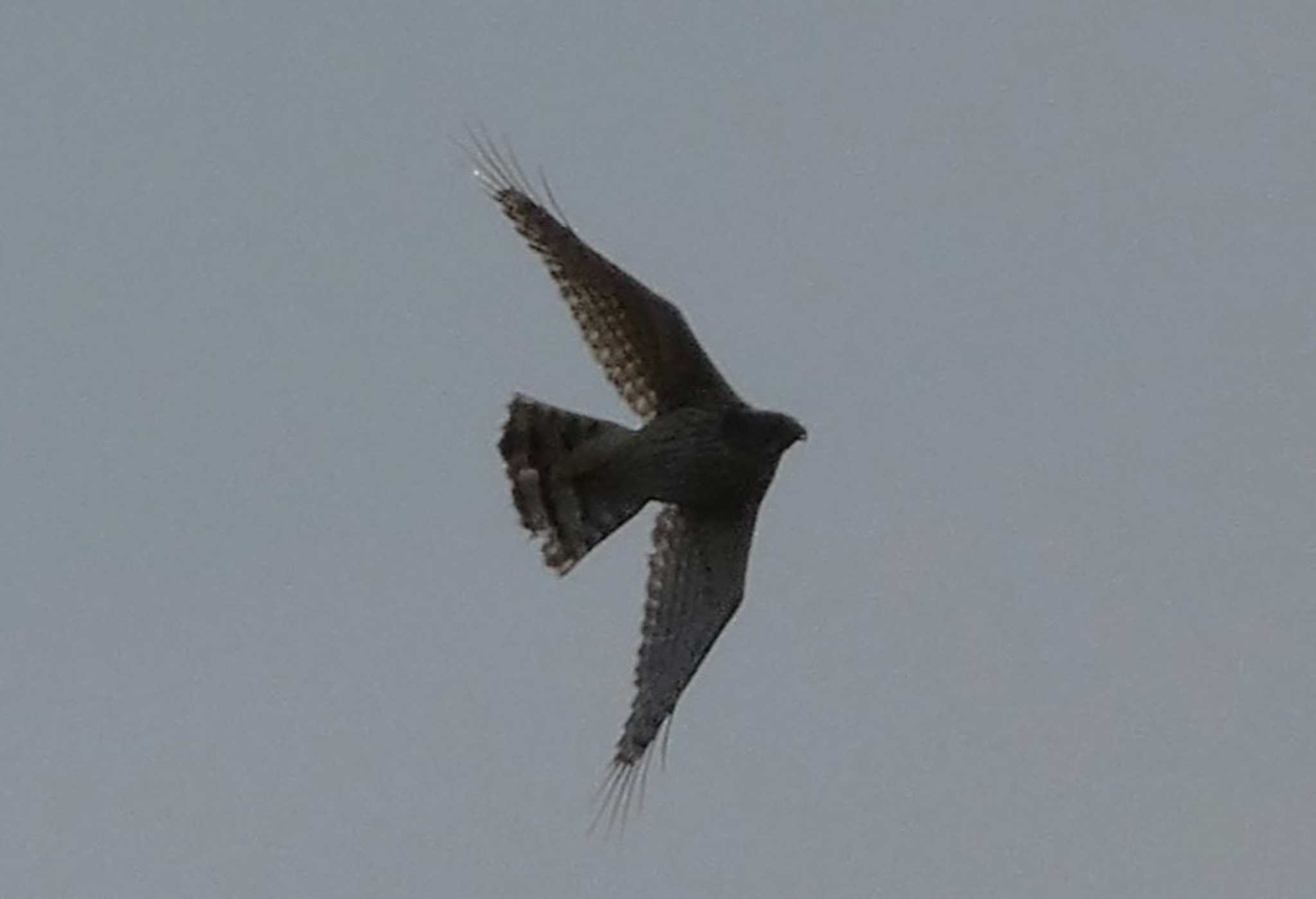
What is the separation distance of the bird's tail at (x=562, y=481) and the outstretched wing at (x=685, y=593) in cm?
36

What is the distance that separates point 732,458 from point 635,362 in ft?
2.90

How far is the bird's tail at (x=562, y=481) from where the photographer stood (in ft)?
92.1

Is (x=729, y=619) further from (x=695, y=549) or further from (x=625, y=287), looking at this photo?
(x=625, y=287)

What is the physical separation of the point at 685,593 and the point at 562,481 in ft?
3.56

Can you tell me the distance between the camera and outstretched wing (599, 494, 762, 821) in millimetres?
27312

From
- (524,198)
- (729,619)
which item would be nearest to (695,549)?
(729,619)

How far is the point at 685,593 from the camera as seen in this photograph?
28.0m

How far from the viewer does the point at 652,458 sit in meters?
27.9

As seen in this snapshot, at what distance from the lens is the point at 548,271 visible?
27.8 metres

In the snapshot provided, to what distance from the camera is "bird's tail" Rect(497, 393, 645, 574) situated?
2806cm

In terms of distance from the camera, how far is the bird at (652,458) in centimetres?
2755

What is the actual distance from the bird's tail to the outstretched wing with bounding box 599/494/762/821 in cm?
36

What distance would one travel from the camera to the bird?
27547 millimetres

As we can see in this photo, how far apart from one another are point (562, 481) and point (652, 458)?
657 millimetres
